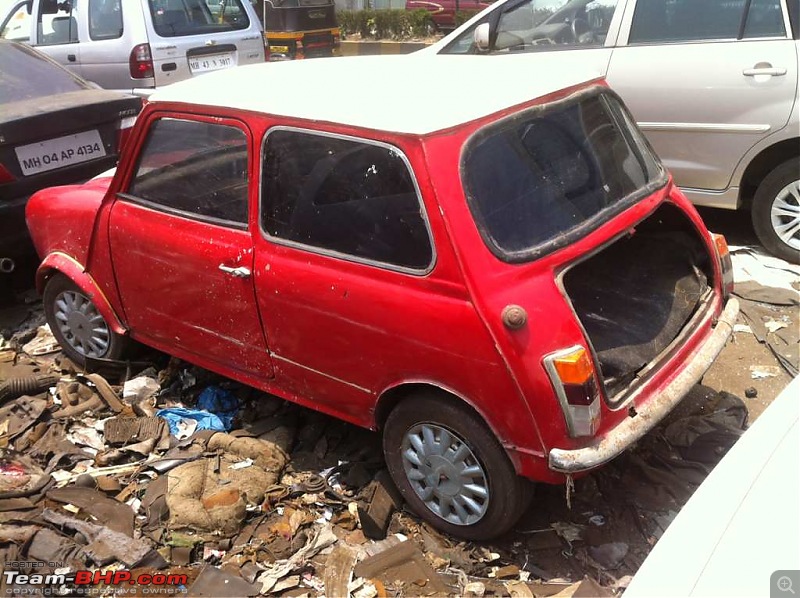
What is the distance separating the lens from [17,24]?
8898mm

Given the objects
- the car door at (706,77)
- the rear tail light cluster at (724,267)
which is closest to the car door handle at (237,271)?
the rear tail light cluster at (724,267)

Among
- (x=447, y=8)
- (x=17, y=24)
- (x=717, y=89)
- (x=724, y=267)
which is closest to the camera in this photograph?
(x=724, y=267)

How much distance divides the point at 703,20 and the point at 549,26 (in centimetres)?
121

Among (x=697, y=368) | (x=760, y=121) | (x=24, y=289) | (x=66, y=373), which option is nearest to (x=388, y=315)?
(x=697, y=368)

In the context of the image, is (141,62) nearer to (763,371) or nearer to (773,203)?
(773,203)

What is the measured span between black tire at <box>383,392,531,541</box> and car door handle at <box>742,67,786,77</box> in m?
3.56

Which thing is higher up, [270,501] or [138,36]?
[138,36]

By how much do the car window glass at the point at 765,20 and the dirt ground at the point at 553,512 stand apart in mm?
2388

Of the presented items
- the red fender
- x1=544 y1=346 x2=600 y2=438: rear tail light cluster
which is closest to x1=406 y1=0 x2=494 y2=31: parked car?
the red fender

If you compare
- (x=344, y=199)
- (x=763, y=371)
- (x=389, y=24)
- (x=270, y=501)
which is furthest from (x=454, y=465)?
(x=389, y=24)

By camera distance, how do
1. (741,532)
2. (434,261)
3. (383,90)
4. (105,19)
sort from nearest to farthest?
(741,532) → (434,261) → (383,90) → (105,19)

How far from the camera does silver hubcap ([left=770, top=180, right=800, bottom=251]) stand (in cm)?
505

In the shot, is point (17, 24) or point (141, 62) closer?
point (141, 62)

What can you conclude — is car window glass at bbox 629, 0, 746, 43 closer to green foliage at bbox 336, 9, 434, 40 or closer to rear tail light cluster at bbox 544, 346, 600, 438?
rear tail light cluster at bbox 544, 346, 600, 438
